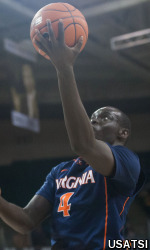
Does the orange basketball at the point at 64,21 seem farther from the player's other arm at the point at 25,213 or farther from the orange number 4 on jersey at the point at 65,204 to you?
the player's other arm at the point at 25,213

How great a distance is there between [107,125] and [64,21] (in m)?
0.67

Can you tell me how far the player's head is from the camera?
2594 millimetres

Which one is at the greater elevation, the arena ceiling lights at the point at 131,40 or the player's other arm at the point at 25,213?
the arena ceiling lights at the point at 131,40

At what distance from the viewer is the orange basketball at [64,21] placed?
2.26 meters

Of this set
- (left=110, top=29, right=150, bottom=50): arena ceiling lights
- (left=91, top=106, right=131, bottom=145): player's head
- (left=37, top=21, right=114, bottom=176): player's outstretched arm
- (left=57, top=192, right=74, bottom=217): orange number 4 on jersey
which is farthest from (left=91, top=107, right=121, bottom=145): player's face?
(left=110, top=29, right=150, bottom=50): arena ceiling lights

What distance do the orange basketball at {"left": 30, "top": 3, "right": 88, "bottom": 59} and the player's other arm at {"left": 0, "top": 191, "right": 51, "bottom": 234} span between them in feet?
3.23

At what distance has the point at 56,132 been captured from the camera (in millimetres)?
12992

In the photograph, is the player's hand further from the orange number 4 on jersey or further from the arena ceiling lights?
the arena ceiling lights

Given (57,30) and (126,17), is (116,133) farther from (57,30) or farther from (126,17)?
(126,17)

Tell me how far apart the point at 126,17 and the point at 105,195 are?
593 centimetres

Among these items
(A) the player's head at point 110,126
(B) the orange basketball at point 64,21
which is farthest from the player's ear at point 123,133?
(B) the orange basketball at point 64,21

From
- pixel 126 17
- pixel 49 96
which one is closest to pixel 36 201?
pixel 126 17

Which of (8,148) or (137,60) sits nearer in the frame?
(137,60)

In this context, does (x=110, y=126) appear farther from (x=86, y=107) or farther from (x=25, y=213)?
(x=86, y=107)
